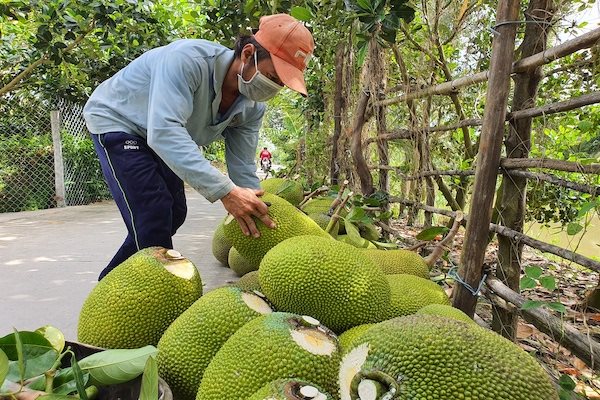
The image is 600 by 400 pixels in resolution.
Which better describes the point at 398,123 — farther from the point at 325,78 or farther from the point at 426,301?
the point at 426,301

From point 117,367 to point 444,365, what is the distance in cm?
52

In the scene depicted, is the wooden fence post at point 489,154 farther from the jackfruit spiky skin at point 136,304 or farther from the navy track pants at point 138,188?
the navy track pants at point 138,188

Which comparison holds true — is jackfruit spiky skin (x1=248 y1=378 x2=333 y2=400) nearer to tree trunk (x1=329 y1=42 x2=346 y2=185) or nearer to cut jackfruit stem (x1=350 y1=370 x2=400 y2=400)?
cut jackfruit stem (x1=350 y1=370 x2=400 y2=400)

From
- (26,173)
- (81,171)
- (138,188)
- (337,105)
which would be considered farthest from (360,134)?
(81,171)

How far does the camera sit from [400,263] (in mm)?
1420

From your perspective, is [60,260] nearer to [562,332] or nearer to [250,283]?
[250,283]

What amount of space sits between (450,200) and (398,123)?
599mm

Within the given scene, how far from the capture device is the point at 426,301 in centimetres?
110

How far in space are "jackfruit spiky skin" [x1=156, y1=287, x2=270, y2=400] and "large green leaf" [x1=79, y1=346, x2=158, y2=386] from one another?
0.11 meters

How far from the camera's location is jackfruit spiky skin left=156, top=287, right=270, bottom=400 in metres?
0.84

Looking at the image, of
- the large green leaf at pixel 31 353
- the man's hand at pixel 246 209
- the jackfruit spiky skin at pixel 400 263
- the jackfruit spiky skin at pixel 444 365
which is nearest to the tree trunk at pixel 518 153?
the jackfruit spiky skin at pixel 400 263

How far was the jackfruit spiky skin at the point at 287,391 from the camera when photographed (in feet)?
1.95

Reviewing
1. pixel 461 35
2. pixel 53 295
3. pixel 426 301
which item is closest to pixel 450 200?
pixel 461 35

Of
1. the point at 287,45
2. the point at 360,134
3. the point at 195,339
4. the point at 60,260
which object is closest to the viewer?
the point at 195,339
